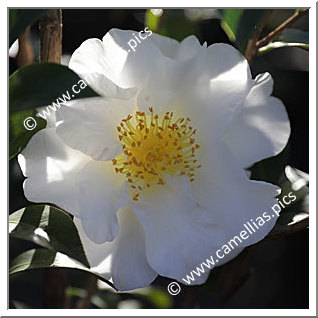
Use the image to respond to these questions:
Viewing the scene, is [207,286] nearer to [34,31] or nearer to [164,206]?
[164,206]

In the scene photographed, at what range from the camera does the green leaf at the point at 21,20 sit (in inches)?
25.3

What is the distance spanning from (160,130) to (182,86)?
77 millimetres

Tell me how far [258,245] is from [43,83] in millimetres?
430

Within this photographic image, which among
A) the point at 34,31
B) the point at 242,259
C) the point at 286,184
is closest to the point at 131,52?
the point at 286,184

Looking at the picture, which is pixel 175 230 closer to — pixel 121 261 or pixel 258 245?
pixel 121 261

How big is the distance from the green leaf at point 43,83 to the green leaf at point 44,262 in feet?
0.74

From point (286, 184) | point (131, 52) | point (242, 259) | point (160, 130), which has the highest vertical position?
point (131, 52)

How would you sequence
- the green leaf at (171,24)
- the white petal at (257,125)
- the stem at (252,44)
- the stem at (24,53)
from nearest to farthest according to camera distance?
1. the white petal at (257,125)
2. the stem at (252,44)
3. the green leaf at (171,24)
4. the stem at (24,53)

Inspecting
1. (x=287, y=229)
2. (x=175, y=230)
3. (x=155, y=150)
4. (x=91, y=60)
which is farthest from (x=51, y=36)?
(x=287, y=229)

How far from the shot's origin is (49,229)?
2.49 ft

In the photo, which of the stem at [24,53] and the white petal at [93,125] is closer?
the white petal at [93,125]

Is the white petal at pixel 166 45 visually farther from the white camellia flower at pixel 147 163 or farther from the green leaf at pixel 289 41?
the green leaf at pixel 289 41

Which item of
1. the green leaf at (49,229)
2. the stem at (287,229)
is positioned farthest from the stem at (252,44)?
the green leaf at (49,229)

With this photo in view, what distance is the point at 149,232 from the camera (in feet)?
2.33
